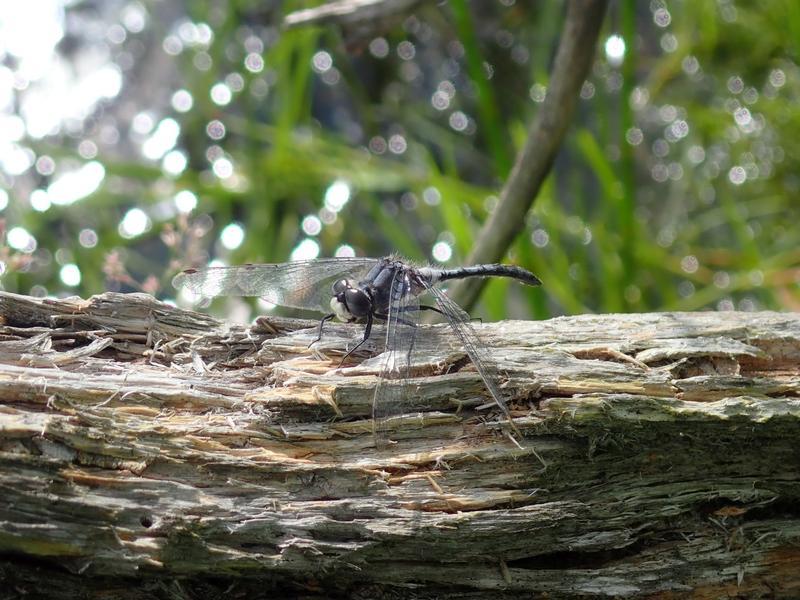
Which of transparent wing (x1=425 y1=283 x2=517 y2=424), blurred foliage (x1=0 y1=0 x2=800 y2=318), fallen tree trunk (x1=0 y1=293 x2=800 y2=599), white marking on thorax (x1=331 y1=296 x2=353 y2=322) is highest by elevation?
blurred foliage (x1=0 y1=0 x2=800 y2=318)

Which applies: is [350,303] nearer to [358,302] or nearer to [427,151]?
[358,302]

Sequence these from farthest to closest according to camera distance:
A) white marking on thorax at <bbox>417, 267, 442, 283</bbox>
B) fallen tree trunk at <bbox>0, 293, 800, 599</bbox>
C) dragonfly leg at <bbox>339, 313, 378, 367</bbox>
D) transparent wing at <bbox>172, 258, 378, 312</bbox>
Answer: white marking on thorax at <bbox>417, 267, 442, 283</bbox> < transparent wing at <bbox>172, 258, 378, 312</bbox> < dragonfly leg at <bbox>339, 313, 378, 367</bbox> < fallen tree trunk at <bbox>0, 293, 800, 599</bbox>

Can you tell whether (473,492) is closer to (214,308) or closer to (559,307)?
(214,308)

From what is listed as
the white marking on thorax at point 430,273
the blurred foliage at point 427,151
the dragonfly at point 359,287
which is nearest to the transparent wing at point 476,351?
the dragonfly at point 359,287

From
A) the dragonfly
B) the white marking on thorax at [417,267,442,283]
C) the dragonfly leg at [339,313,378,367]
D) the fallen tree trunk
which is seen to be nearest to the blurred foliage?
the white marking on thorax at [417,267,442,283]

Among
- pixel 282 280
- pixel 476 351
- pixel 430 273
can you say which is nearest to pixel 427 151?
pixel 430 273

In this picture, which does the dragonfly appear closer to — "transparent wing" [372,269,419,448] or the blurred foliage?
"transparent wing" [372,269,419,448]
